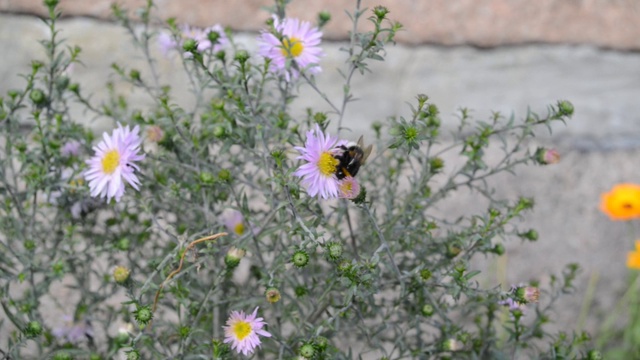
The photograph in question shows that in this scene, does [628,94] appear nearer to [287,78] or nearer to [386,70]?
[386,70]

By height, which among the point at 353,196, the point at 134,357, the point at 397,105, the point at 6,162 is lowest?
the point at 134,357

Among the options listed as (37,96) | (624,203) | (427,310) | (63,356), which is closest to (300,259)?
(427,310)

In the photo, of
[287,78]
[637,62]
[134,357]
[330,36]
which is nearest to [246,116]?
[287,78]

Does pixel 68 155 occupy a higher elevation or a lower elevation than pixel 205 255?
higher

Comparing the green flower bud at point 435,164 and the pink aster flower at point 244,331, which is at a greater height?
the green flower bud at point 435,164

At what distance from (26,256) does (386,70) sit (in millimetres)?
1357

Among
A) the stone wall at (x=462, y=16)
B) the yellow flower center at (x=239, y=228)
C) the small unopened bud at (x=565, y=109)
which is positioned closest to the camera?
the small unopened bud at (x=565, y=109)

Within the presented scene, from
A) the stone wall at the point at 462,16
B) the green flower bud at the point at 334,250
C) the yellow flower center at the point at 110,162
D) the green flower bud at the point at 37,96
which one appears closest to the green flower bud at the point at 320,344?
the green flower bud at the point at 334,250

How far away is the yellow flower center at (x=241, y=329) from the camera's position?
1.08 m

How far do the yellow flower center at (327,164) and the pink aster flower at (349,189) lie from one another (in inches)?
0.9

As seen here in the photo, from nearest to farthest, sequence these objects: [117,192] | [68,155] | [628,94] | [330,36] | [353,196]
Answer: [353,196] → [117,192] → [68,155] → [330,36] → [628,94]

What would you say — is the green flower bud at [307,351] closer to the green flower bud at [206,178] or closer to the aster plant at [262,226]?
the aster plant at [262,226]

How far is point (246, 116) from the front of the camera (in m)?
1.17

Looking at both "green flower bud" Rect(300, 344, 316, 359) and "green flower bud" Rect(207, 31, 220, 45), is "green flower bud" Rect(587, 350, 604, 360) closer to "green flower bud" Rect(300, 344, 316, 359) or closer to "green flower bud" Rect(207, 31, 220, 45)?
"green flower bud" Rect(300, 344, 316, 359)
